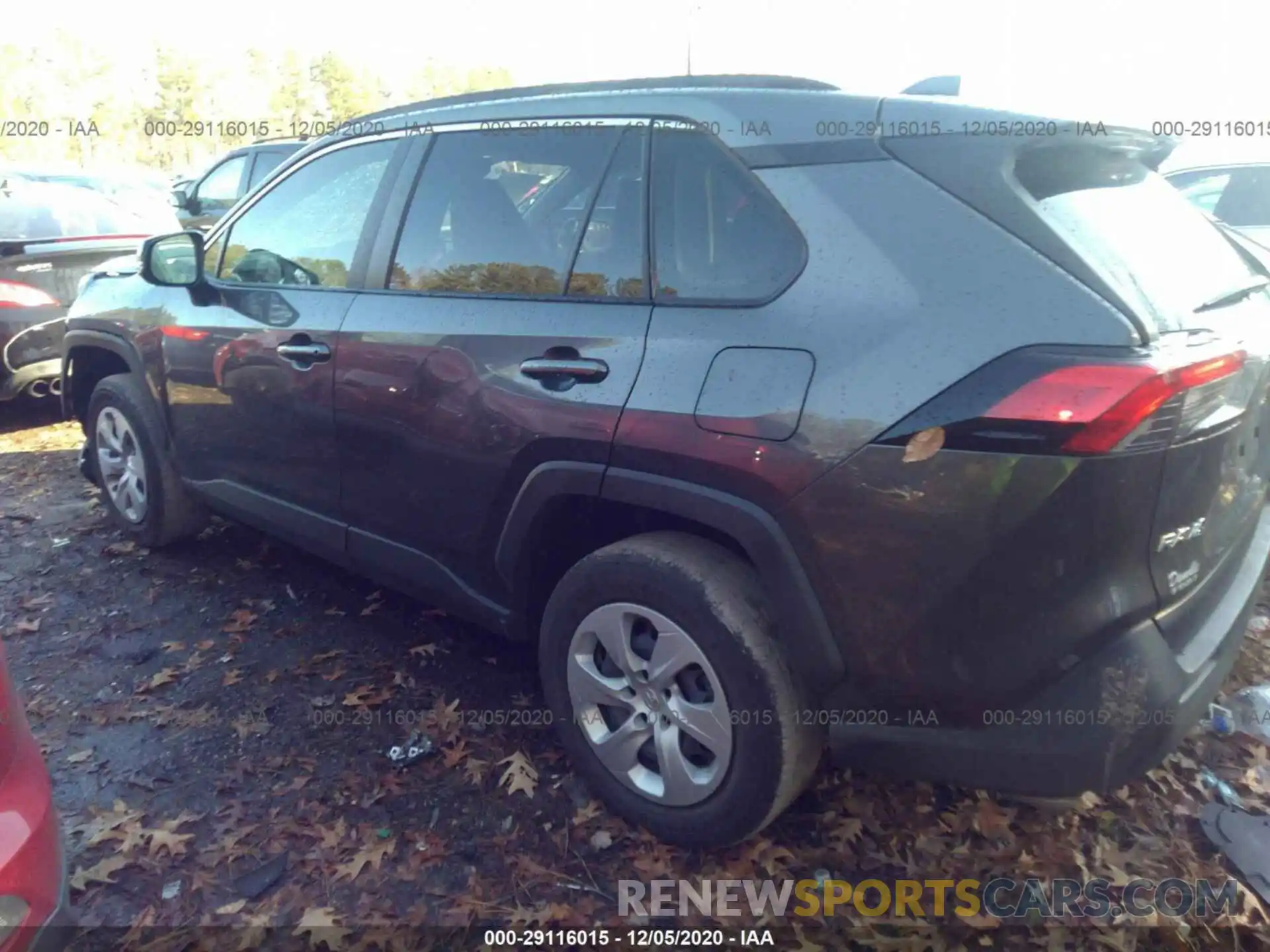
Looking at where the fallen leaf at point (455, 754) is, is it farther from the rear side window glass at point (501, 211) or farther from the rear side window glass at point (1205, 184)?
the rear side window glass at point (1205, 184)

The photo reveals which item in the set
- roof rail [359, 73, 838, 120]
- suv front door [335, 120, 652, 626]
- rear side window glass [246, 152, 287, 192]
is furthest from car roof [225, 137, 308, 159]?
suv front door [335, 120, 652, 626]

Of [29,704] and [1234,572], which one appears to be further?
[29,704]

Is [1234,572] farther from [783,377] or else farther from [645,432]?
[645,432]

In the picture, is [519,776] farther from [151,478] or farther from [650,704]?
[151,478]

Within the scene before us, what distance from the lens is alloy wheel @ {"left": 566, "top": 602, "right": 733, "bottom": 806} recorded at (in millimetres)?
2297

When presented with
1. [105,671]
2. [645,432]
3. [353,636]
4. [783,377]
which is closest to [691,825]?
[645,432]

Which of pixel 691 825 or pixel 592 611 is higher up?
pixel 592 611

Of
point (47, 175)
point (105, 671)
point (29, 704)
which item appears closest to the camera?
point (29, 704)

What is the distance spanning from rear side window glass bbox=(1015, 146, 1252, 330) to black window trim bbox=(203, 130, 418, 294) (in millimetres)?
2073

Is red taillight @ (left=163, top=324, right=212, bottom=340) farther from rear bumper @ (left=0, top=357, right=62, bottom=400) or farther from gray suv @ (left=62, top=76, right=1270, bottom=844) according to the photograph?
rear bumper @ (left=0, top=357, right=62, bottom=400)

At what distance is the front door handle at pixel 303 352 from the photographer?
312 cm

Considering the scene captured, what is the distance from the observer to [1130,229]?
2.07 m

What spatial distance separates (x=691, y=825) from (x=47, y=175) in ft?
50.1

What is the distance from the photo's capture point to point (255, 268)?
3.58m
